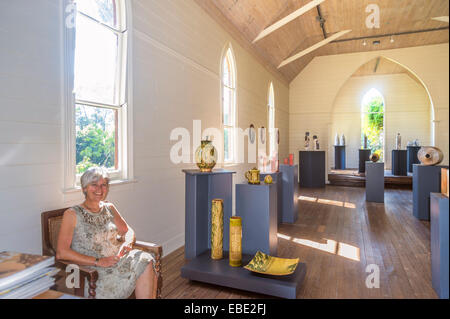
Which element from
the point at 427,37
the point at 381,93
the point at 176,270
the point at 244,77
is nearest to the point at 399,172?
the point at 381,93

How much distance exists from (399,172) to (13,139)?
1064cm

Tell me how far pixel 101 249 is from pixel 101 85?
5.33 ft

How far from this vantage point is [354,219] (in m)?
5.57

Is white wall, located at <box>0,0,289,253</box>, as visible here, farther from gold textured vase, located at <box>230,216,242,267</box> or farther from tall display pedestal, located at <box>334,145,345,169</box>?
tall display pedestal, located at <box>334,145,345,169</box>

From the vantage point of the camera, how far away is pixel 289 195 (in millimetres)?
5480

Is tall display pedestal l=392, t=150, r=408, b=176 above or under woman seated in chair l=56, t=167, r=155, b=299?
above

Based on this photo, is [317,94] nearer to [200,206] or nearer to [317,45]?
[317,45]

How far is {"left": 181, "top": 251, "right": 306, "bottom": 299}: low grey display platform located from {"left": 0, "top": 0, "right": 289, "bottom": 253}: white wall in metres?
0.81

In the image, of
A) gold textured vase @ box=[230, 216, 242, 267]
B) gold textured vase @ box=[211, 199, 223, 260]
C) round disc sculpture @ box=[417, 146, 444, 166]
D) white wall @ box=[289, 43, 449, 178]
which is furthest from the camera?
white wall @ box=[289, 43, 449, 178]

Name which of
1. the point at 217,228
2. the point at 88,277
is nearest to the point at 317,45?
the point at 217,228

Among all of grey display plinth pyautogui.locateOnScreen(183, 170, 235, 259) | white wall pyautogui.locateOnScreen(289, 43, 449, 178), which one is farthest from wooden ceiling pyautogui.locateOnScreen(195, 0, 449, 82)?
grey display plinth pyautogui.locateOnScreen(183, 170, 235, 259)

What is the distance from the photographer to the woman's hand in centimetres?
181

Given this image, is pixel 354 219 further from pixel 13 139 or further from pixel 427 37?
pixel 13 139

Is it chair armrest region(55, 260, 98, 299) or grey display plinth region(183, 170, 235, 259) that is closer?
chair armrest region(55, 260, 98, 299)
